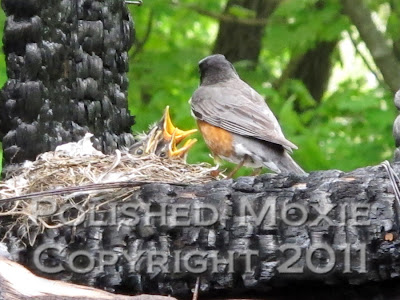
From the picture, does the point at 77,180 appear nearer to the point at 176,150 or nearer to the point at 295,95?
the point at 176,150

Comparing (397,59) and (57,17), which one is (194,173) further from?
(397,59)

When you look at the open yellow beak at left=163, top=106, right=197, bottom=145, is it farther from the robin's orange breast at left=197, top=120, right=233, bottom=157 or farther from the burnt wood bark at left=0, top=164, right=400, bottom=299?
the burnt wood bark at left=0, top=164, right=400, bottom=299

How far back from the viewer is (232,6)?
28.4 ft

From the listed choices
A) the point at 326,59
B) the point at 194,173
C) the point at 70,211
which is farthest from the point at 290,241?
the point at 326,59

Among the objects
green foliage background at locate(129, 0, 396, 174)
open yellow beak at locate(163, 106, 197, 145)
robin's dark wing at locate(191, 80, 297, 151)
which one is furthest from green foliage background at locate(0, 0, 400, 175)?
open yellow beak at locate(163, 106, 197, 145)

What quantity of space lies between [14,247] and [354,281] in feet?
3.75

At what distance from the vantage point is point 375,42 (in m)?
7.46

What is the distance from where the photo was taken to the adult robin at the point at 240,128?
4344 mm

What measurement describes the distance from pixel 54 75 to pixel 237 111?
4.49ft

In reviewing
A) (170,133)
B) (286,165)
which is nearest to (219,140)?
(170,133)

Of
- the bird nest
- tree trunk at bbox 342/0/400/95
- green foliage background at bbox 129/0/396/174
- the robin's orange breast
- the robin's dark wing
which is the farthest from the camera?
tree trunk at bbox 342/0/400/95

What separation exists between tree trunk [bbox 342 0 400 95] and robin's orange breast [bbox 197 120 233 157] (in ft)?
9.91

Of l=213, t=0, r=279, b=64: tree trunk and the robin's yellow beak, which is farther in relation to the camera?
l=213, t=0, r=279, b=64: tree trunk

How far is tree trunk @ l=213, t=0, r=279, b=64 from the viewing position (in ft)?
30.0
